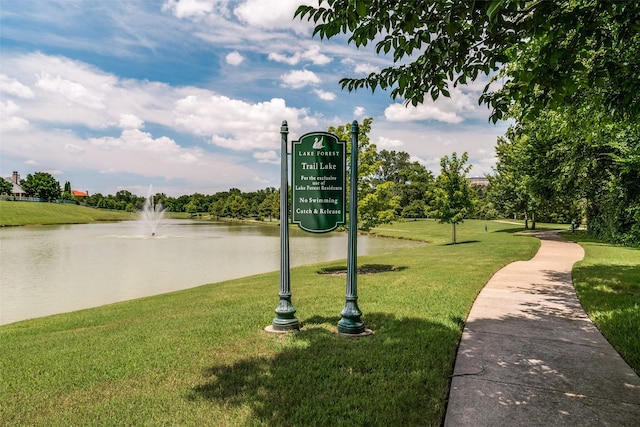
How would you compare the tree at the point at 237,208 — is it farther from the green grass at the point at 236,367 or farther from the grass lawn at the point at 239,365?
the green grass at the point at 236,367

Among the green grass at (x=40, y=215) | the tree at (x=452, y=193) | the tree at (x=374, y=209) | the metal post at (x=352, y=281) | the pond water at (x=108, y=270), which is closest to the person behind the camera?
the metal post at (x=352, y=281)

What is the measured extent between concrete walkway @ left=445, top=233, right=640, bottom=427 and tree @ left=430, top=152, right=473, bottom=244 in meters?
20.9

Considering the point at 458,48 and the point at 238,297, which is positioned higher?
the point at 458,48

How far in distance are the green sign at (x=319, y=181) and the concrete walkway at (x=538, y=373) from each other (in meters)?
2.83

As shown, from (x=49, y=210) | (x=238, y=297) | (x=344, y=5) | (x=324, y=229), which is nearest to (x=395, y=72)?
(x=344, y=5)

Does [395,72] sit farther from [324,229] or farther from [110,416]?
[110,416]

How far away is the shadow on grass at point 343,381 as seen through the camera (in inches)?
150

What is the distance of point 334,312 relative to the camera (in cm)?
784

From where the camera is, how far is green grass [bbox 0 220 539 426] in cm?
389

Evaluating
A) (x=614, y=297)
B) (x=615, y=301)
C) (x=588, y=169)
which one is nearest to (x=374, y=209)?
(x=614, y=297)

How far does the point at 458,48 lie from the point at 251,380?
437 cm

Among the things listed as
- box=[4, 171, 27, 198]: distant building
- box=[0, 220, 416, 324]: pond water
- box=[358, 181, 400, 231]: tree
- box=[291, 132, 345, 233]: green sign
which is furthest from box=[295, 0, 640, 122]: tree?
box=[4, 171, 27, 198]: distant building

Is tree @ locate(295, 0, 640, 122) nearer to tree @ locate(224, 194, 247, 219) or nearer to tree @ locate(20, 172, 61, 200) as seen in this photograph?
tree @ locate(224, 194, 247, 219)

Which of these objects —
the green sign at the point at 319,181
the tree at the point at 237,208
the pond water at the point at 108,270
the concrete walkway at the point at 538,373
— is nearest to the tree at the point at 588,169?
the concrete walkway at the point at 538,373
